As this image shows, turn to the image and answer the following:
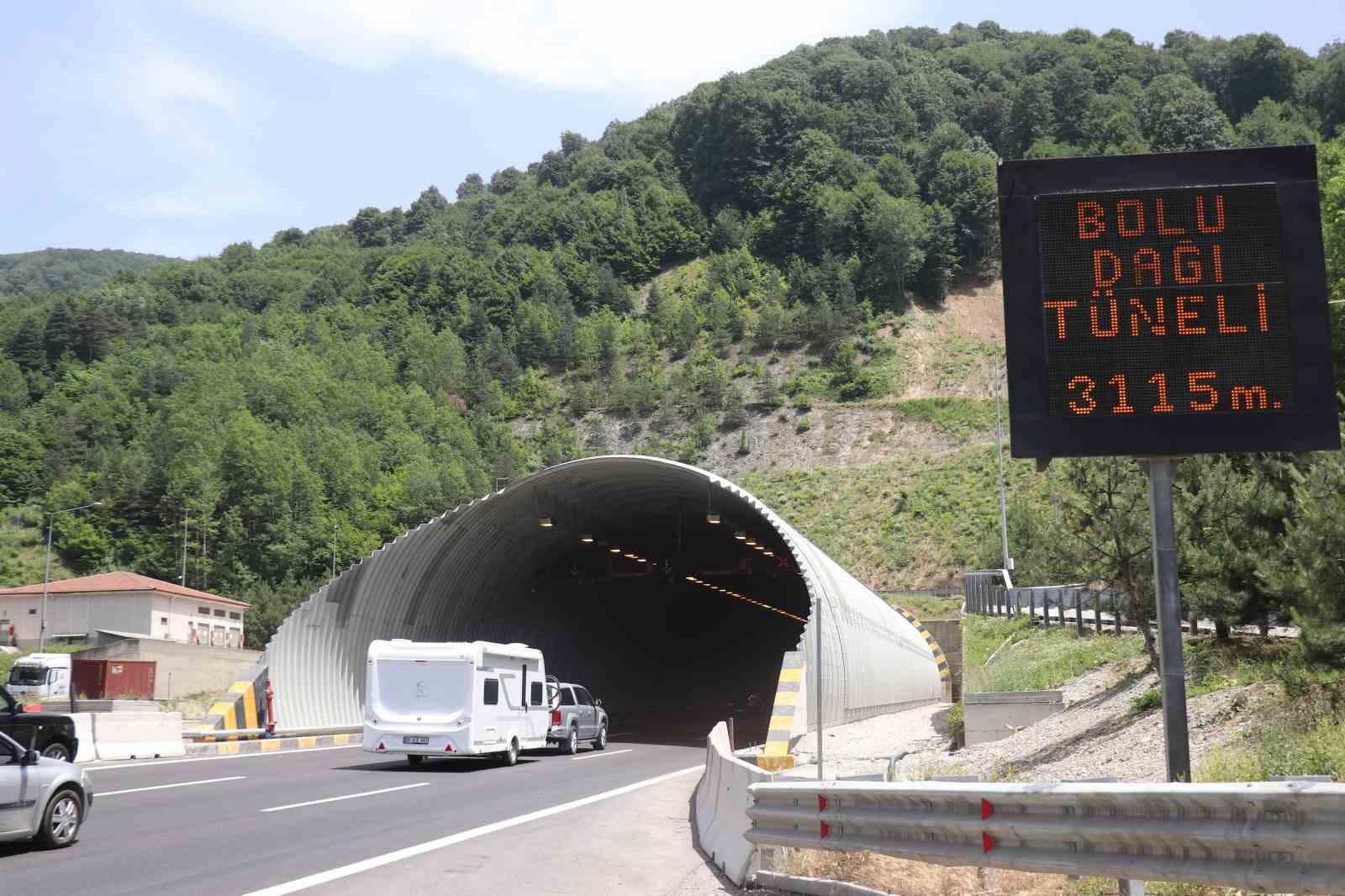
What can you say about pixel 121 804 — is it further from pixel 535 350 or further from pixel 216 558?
pixel 535 350

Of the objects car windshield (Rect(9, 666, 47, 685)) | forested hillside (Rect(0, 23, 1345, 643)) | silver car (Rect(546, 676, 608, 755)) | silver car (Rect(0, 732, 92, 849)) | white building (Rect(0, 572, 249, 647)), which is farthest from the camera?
forested hillside (Rect(0, 23, 1345, 643))

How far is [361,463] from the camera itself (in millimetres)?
113000

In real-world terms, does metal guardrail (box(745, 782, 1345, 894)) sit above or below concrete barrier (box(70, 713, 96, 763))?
above

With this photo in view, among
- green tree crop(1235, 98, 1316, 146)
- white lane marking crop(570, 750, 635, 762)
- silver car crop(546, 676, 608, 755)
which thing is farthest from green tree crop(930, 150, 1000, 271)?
white lane marking crop(570, 750, 635, 762)

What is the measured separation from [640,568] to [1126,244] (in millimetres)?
41704

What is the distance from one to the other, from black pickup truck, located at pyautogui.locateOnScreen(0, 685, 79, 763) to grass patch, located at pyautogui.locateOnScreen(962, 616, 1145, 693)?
17.7 meters

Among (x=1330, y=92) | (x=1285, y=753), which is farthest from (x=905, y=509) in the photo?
(x=1330, y=92)

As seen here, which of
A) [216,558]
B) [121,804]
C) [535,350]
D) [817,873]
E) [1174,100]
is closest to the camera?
[817,873]

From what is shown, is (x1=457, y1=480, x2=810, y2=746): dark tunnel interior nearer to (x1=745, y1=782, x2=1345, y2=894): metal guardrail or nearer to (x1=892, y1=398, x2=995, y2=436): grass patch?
(x1=745, y1=782, x2=1345, y2=894): metal guardrail

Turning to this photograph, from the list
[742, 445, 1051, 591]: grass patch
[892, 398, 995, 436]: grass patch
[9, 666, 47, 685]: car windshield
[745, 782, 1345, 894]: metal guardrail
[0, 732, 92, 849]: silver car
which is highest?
[892, 398, 995, 436]: grass patch

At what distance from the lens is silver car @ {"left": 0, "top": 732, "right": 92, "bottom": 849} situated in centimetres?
1175

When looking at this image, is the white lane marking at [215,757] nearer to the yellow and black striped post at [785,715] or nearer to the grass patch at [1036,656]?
the yellow and black striped post at [785,715]

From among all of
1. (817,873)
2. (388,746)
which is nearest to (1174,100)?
(388,746)

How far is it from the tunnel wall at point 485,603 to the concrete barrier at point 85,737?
6551mm
